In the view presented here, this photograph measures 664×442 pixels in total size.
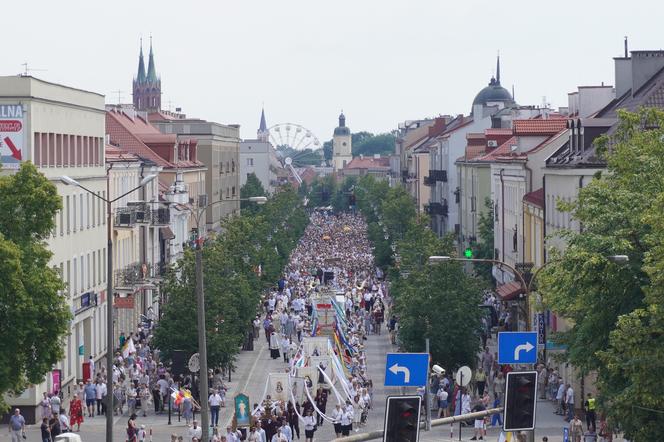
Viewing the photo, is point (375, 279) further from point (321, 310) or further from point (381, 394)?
point (381, 394)

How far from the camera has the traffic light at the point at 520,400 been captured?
2311 centimetres

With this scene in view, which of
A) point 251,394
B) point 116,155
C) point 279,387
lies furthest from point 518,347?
point 116,155

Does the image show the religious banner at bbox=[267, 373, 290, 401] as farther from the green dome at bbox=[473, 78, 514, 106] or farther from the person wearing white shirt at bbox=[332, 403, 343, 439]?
the green dome at bbox=[473, 78, 514, 106]

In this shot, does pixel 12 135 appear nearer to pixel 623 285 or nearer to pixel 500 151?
pixel 623 285

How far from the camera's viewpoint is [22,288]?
35.8 metres

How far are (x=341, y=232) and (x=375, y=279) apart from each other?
269ft

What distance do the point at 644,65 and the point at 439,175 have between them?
71001 millimetres

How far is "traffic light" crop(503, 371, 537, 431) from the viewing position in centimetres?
2311

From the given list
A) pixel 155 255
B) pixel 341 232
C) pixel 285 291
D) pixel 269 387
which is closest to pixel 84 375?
pixel 269 387

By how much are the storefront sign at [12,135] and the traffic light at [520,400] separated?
92.4 ft

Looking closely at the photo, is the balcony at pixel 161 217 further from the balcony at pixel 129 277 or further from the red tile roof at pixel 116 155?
the balcony at pixel 129 277

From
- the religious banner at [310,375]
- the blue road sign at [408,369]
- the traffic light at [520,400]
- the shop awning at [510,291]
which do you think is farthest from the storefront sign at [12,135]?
the traffic light at [520,400]

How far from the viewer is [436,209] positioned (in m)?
129

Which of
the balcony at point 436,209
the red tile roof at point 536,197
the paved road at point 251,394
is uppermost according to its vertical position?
the balcony at point 436,209
